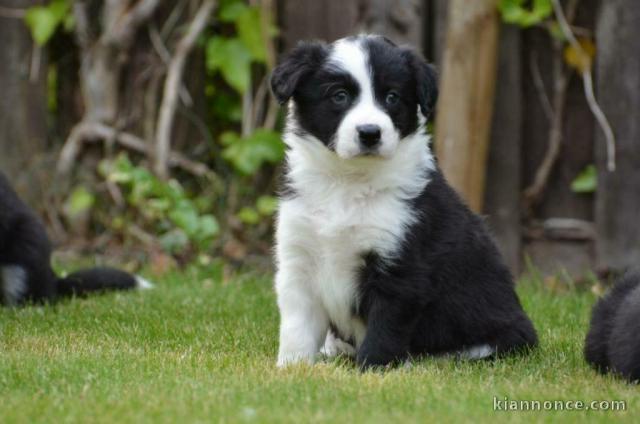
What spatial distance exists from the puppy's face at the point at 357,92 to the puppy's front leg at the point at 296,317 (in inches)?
22.4

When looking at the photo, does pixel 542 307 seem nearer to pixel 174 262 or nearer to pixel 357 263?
pixel 357 263

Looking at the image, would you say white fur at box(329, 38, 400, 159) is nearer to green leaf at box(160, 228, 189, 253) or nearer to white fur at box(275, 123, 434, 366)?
white fur at box(275, 123, 434, 366)

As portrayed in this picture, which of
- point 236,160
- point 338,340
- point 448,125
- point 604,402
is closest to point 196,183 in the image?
point 236,160

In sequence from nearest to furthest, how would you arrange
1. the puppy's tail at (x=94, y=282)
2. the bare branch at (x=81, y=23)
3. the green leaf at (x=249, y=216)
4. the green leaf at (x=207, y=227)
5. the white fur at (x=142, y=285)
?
1. the puppy's tail at (x=94, y=282)
2. the white fur at (x=142, y=285)
3. the green leaf at (x=207, y=227)
4. the green leaf at (x=249, y=216)
5. the bare branch at (x=81, y=23)

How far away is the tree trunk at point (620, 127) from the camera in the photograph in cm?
651

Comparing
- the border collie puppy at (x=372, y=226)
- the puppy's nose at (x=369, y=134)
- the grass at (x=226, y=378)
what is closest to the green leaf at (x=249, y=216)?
the grass at (x=226, y=378)

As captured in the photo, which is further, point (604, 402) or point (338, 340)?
point (338, 340)

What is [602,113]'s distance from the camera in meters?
6.63

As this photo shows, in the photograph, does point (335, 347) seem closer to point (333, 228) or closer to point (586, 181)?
point (333, 228)

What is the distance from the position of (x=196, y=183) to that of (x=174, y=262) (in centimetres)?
85

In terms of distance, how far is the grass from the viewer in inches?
133

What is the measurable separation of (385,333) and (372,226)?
0.41m

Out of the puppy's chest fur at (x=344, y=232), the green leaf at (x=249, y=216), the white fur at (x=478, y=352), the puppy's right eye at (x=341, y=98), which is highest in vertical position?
the puppy's right eye at (x=341, y=98)

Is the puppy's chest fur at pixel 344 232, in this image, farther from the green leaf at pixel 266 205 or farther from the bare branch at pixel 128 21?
the bare branch at pixel 128 21
